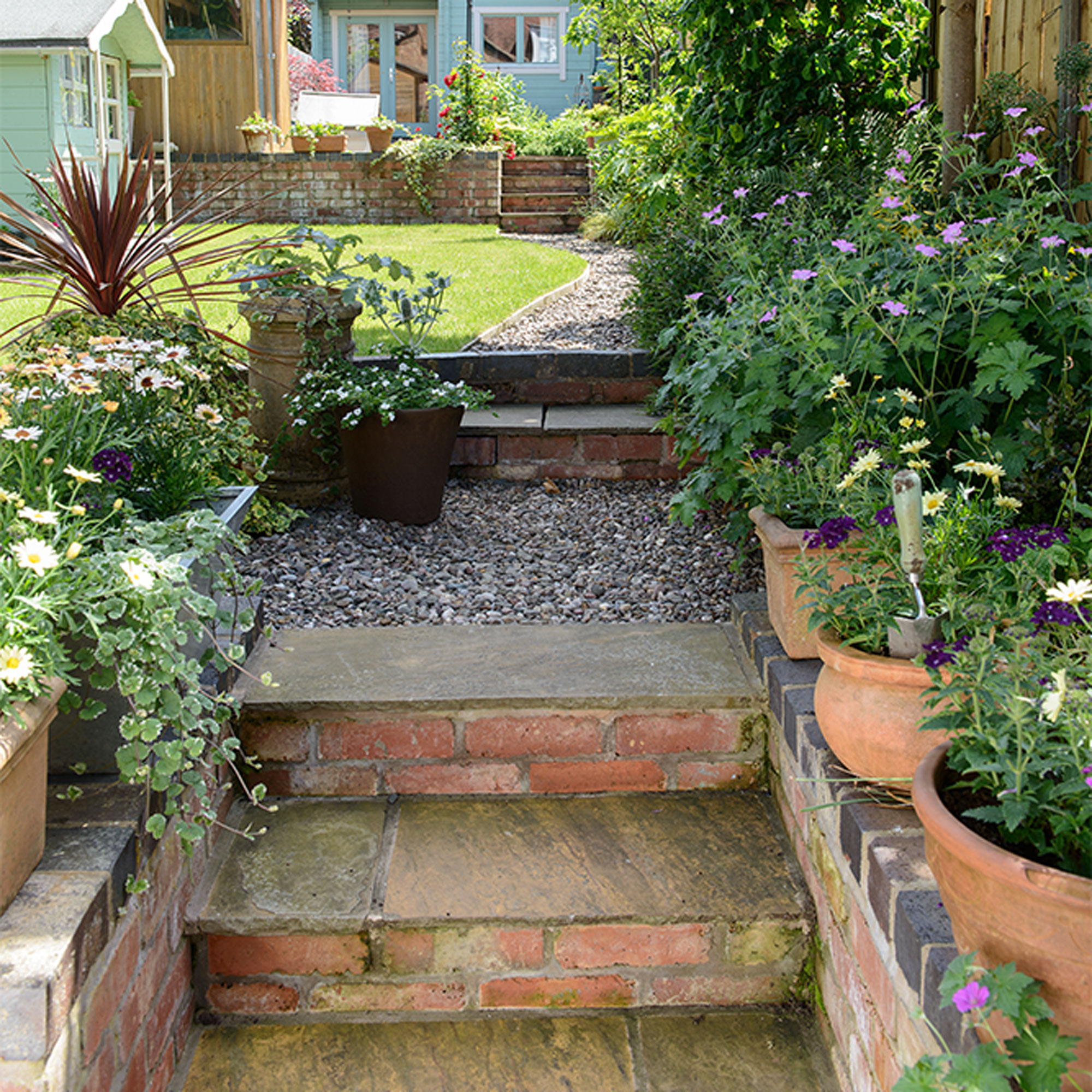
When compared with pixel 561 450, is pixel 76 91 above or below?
above

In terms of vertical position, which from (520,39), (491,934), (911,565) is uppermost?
(520,39)

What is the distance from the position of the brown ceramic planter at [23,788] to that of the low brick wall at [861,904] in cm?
100

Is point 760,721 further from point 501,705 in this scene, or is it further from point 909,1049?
point 909,1049

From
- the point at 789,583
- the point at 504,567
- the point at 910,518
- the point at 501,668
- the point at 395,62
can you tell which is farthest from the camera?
the point at 395,62

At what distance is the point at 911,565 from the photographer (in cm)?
151

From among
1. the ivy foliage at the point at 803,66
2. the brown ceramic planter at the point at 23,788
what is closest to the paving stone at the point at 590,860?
the brown ceramic planter at the point at 23,788

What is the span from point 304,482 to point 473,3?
13626 millimetres

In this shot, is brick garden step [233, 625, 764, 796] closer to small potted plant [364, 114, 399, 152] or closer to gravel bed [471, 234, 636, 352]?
gravel bed [471, 234, 636, 352]

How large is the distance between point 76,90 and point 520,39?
8.19m

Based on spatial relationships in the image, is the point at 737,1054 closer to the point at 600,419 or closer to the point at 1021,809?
the point at 1021,809

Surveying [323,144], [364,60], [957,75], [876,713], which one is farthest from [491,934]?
[364,60]

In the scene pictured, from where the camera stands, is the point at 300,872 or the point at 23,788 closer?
the point at 23,788

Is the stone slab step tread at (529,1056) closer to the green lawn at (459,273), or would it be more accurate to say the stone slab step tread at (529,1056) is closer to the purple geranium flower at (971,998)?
the purple geranium flower at (971,998)

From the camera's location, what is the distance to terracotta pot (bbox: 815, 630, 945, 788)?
59.9 inches
